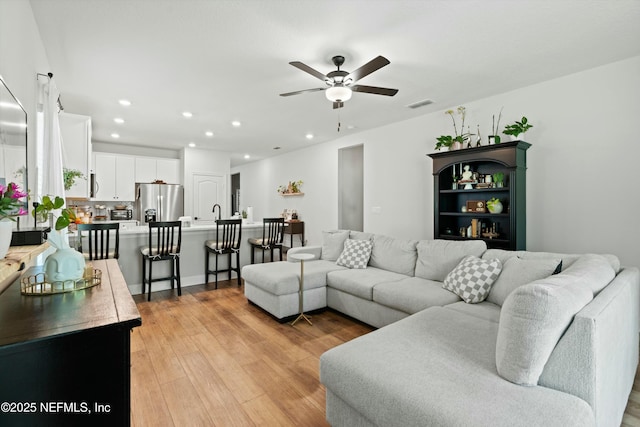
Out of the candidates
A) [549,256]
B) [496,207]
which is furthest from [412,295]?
[496,207]

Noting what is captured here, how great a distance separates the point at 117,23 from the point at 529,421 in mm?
3466

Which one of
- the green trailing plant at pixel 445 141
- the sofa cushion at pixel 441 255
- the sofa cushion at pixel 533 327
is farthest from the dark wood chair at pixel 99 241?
the green trailing plant at pixel 445 141

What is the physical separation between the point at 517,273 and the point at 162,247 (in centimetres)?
403

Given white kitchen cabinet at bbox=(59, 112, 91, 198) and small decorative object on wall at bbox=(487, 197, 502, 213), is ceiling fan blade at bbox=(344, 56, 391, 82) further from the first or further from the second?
white kitchen cabinet at bbox=(59, 112, 91, 198)

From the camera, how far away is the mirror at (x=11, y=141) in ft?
4.40

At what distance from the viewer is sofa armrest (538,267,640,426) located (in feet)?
4.09

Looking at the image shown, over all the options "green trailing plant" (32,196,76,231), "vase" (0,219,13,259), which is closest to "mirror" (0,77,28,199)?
"green trailing plant" (32,196,76,231)

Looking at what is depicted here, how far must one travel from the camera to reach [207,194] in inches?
297

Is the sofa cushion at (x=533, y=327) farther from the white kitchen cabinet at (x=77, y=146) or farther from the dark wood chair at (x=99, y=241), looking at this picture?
the white kitchen cabinet at (x=77, y=146)

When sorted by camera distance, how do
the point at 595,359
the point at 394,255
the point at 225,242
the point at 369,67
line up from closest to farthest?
the point at 595,359
the point at 369,67
the point at 394,255
the point at 225,242

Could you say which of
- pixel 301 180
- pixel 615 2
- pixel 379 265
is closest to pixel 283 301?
pixel 379 265

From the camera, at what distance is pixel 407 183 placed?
4.98 m

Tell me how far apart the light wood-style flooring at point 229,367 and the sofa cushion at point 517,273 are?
0.90 meters

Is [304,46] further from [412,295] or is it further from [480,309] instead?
[480,309]
